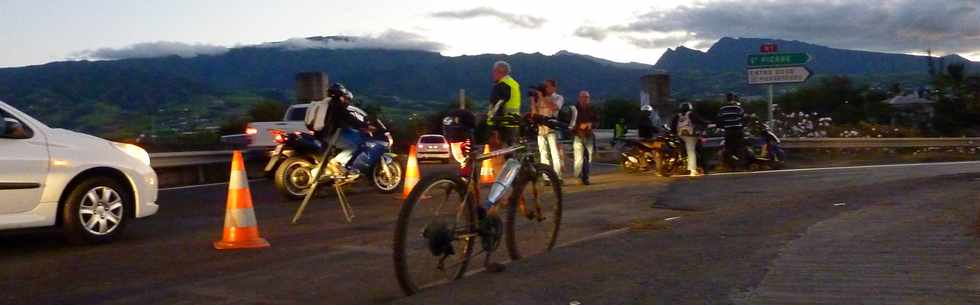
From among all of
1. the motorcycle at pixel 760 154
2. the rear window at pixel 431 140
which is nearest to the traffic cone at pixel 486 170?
the motorcycle at pixel 760 154

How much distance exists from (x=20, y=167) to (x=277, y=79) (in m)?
107

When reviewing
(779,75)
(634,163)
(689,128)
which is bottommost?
(634,163)

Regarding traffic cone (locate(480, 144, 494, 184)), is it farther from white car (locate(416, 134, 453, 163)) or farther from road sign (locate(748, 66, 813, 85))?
white car (locate(416, 134, 453, 163))

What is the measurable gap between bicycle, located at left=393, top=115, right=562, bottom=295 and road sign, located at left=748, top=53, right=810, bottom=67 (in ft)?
59.9

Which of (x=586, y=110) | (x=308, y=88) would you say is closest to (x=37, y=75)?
(x=308, y=88)

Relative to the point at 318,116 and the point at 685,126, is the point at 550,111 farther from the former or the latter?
the point at 318,116

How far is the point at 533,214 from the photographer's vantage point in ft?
24.8

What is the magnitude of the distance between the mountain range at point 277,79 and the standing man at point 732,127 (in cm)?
689

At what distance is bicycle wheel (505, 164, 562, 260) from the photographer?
716 centimetres

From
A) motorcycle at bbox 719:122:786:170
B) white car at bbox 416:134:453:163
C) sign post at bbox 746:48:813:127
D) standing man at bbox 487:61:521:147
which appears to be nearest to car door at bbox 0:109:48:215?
standing man at bbox 487:61:521:147

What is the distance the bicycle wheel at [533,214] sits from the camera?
7156 mm

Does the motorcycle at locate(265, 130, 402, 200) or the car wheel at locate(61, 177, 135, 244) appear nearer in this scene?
the car wheel at locate(61, 177, 135, 244)

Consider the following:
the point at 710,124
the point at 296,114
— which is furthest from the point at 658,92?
the point at 296,114

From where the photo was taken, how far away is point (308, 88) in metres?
30.2
